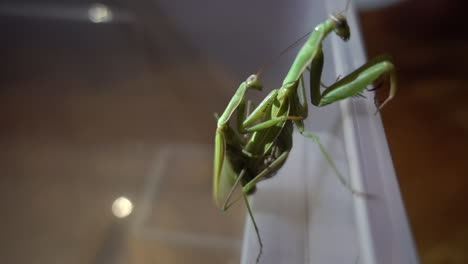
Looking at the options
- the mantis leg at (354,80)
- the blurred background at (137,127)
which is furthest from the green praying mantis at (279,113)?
the blurred background at (137,127)

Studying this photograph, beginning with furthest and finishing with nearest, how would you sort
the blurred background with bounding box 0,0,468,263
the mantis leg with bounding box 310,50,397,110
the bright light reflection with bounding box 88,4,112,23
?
the bright light reflection with bounding box 88,4,112,23
the blurred background with bounding box 0,0,468,263
the mantis leg with bounding box 310,50,397,110

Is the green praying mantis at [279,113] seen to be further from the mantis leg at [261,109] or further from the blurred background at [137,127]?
the blurred background at [137,127]

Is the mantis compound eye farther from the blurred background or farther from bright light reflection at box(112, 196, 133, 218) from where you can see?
bright light reflection at box(112, 196, 133, 218)

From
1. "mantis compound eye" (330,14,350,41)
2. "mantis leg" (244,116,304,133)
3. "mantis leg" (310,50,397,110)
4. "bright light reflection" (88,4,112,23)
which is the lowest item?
"mantis leg" (244,116,304,133)

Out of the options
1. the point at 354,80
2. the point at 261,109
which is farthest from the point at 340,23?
the point at 261,109

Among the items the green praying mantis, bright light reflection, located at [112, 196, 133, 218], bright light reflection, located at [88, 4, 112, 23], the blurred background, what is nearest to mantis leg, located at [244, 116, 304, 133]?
the green praying mantis

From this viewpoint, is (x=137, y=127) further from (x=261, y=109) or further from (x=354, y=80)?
(x=354, y=80)
